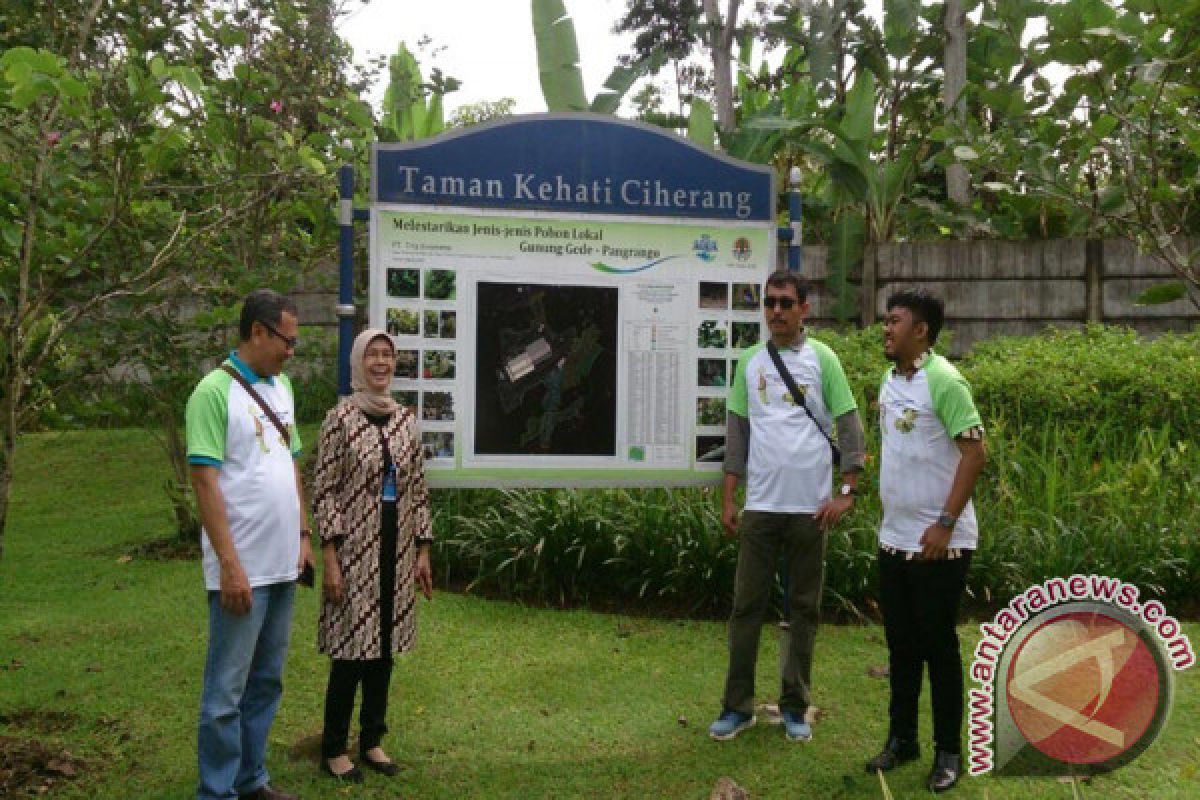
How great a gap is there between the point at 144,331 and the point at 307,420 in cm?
575

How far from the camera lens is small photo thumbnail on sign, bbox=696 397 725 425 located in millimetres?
4785

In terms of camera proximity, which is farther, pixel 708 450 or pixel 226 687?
pixel 708 450

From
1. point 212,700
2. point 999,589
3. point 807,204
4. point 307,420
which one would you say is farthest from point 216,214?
point 807,204

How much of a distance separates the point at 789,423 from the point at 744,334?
0.78 meters

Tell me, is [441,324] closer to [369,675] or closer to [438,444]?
[438,444]

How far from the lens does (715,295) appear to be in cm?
480

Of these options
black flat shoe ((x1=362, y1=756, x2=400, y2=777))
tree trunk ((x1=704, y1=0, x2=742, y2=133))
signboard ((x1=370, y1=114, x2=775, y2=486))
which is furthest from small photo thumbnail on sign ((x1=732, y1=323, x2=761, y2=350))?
tree trunk ((x1=704, y1=0, x2=742, y2=133))

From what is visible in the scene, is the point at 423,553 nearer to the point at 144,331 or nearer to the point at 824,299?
the point at 144,331

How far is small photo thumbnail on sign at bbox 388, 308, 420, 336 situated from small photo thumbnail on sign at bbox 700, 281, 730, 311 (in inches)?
50.0

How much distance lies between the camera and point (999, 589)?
230 inches

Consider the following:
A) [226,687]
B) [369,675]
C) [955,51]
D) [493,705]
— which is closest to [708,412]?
[493,705]

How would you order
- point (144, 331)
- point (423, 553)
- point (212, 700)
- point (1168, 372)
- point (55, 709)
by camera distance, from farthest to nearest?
1. point (1168, 372)
2. point (144, 331)
3. point (55, 709)
4. point (423, 553)
5. point (212, 700)

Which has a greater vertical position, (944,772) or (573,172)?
(573,172)

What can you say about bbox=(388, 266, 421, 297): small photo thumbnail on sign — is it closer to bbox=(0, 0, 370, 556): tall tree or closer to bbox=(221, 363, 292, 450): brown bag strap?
bbox=(0, 0, 370, 556): tall tree
